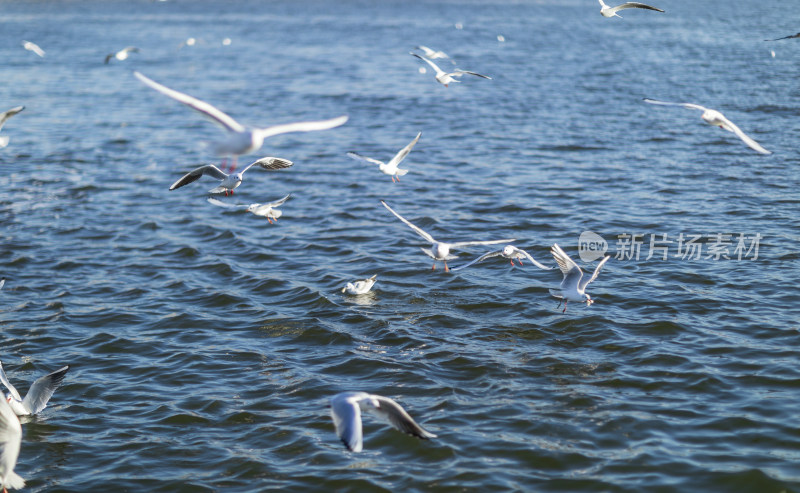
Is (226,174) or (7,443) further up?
(226,174)

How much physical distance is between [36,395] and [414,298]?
19.5 feet

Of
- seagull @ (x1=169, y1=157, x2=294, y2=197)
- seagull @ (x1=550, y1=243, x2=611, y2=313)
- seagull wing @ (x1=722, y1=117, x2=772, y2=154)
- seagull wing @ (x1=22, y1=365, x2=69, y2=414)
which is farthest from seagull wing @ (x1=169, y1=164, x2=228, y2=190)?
seagull wing @ (x1=722, y1=117, x2=772, y2=154)

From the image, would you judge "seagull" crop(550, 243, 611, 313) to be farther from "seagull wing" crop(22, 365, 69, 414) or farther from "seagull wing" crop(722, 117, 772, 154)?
"seagull wing" crop(22, 365, 69, 414)

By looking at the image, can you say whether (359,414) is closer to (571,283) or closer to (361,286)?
(571,283)

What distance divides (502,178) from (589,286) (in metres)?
6.88

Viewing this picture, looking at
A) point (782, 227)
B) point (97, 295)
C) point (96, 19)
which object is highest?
point (96, 19)

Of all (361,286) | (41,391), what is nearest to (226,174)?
(361,286)

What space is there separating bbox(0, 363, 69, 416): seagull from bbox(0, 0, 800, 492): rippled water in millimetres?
221

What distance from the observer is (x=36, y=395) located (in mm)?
10031

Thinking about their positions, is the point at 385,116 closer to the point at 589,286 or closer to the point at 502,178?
the point at 502,178

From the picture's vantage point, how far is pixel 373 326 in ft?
41.3

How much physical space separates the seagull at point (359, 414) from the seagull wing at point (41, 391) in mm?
3671

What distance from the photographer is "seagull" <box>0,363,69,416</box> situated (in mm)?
9930

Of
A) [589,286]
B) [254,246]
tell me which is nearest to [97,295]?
[254,246]
